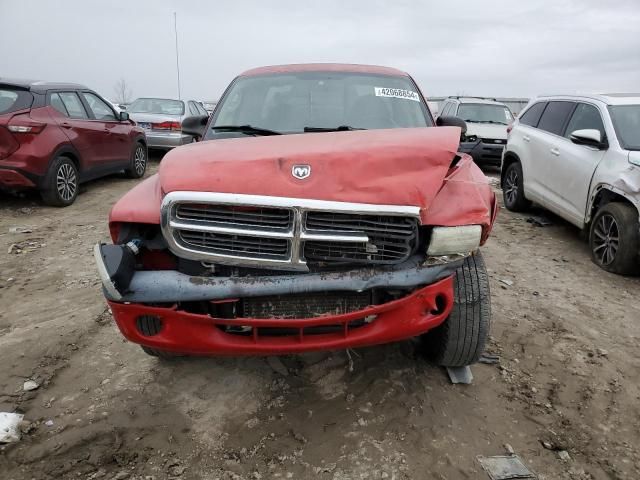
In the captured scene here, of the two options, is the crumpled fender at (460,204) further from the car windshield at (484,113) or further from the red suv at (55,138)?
the car windshield at (484,113)

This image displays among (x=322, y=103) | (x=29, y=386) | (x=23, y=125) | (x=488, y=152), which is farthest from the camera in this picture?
(x=488, y=152)

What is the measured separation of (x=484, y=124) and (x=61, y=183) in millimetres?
9154

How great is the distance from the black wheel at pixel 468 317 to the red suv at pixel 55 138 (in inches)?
236

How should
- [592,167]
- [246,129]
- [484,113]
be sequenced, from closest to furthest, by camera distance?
[246,129], [592,167], [484,113]

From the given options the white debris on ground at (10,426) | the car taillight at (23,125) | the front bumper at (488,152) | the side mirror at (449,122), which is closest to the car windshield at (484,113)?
the front bumper at (488,152)

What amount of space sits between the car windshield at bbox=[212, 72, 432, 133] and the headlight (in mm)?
1445

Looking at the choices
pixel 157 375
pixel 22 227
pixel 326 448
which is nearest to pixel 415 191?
pixel 326 448

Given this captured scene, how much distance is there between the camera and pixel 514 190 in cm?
736

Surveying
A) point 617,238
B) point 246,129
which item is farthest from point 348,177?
point 617,238

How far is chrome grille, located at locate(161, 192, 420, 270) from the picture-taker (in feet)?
7.02

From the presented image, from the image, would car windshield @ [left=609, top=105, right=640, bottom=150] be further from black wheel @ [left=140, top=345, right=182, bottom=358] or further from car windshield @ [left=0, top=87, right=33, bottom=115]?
car windshield @ [left=0, top=87, right=33, bottom=115]

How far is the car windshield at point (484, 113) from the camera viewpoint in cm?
1198

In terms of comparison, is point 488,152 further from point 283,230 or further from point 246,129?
point 283,230

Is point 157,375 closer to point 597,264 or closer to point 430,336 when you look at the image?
point 430,336
